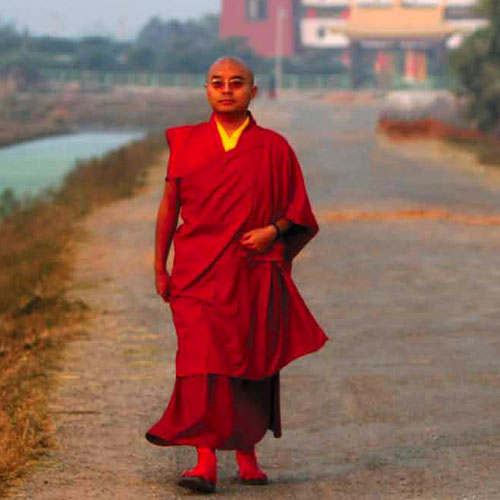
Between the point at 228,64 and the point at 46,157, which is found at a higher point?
the point at 228,64

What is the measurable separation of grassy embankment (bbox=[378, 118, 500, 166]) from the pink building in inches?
2714

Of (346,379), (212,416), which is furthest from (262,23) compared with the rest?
(212,416)

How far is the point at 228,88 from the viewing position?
20.7 ft

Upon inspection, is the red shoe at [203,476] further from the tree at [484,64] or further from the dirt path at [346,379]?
the tree at [484,64]

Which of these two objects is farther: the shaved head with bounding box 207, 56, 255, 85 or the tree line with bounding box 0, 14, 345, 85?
the tree line with bounding box 0, 14, 345, 85

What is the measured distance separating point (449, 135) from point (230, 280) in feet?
104

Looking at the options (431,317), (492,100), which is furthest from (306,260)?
(492,100)

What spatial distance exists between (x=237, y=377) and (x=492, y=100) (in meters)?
30.1

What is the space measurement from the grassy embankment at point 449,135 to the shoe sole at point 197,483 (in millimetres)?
23107

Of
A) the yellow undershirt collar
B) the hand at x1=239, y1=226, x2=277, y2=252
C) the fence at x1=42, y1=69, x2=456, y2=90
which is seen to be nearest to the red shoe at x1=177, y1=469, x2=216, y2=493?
the hand at x1=239, y1=226, x2=277, y2=252

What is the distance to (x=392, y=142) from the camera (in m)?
38.6

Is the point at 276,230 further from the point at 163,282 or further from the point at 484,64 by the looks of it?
the point at 484,64

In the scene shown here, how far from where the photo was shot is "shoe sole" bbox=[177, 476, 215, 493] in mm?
6188

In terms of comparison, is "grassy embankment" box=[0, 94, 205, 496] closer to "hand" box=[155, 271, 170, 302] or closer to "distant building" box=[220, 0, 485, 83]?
"hand" box=[155, 271, 170, 302]
